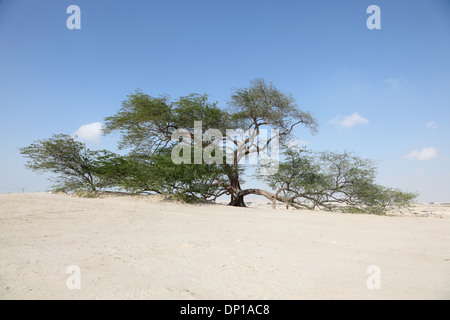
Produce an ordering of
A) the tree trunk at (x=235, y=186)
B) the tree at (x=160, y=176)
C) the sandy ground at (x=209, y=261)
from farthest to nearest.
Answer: the tree trunk at (x=235, y=186) → the tree at (x=160, y=176) → the sandy ground at (x=209, y=261)

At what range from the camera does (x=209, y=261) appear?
9.28 ft

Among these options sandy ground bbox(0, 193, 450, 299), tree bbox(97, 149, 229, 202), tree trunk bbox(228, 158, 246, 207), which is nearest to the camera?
sandy ground bbox(0, 193, 450, 299)

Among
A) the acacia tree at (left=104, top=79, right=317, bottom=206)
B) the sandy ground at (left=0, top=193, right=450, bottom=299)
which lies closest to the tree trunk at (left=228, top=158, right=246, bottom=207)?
the acacia tree at (left=104, top=79, right=317, bottom=206)

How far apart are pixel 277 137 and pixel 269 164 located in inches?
85.6

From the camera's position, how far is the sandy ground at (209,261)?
6.71ft

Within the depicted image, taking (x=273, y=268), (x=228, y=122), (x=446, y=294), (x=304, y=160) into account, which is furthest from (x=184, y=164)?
(x=446, y=294)

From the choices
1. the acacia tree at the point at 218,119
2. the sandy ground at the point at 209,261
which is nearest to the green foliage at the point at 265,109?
the acacia tree at the point at 218,119

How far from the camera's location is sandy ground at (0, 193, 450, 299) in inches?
80.5

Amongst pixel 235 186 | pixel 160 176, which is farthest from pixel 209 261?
pixel 235 186

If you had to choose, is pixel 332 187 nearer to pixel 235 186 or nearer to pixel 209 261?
pixel 235 186

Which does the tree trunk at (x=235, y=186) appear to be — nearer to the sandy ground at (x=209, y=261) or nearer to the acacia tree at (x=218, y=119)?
the acacia tree at (x=218, y=119)

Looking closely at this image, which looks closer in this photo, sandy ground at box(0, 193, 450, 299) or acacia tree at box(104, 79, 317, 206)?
sandy ground at box(0, 193, 450, 299)

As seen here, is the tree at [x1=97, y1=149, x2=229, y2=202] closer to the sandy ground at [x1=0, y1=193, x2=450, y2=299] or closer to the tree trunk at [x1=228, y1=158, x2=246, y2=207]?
the tree trunk at [x1=228, y1=158, x2=246, y2=207]
